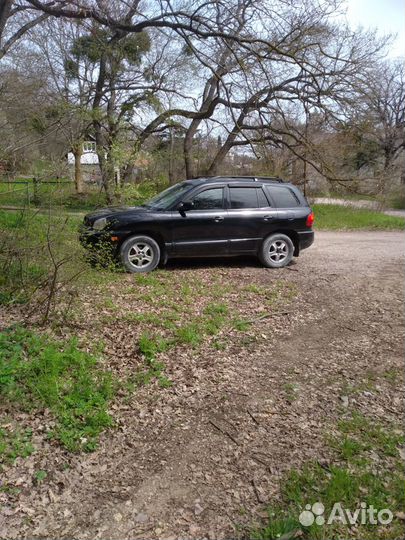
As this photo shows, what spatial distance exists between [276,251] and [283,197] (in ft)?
3.53

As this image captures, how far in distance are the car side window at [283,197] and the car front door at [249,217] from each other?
0.58 ft

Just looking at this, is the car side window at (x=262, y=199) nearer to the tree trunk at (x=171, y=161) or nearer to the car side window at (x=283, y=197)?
the car side window at (x=283, y=197)

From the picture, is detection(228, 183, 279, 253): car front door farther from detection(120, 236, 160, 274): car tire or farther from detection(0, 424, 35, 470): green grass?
detection(0, 424, 35, 470): green grass

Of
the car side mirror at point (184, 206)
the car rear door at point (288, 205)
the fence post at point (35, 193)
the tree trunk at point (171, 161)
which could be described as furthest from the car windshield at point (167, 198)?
the tree trunk at point (171, 161)

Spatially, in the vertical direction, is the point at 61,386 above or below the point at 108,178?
below

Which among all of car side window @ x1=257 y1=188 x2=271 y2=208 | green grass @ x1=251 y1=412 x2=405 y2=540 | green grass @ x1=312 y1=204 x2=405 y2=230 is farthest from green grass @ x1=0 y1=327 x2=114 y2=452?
green grass @ x1=312 y1=204 x2=405 y2=230

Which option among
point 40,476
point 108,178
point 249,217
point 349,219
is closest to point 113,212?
point 108,178

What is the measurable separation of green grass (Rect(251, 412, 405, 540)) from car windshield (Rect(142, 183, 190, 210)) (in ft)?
17.1

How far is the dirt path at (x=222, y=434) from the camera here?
7.90ft

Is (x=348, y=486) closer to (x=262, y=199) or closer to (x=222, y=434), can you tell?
(x=222, y=434)

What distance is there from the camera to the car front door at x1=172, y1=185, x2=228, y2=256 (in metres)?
7.16

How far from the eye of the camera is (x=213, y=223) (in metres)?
7.30

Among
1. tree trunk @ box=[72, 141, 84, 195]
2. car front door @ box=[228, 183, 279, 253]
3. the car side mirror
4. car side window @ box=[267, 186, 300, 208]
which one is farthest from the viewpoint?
car side window @ box=[267, 186, 300, 208]

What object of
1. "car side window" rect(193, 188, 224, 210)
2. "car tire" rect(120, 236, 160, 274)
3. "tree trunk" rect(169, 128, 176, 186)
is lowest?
"car tire" rect(120, 236, 160, 274)
